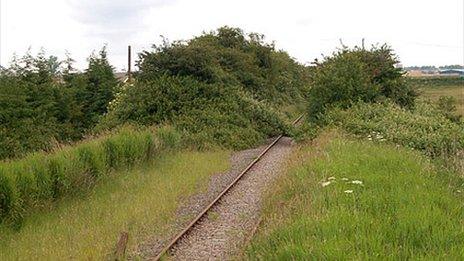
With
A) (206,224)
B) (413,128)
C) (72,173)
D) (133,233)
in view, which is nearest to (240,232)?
(206,224)

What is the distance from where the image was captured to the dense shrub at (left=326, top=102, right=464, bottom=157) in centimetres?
1833

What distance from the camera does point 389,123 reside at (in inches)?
872

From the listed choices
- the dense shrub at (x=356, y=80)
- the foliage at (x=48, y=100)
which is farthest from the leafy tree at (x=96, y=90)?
the dense shrub at (x=356, y=80)

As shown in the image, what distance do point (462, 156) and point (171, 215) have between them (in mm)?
9666

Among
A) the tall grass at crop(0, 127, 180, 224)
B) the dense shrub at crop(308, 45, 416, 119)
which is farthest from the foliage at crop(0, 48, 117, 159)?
the dense shrub at crop(308, 45, 416, 119)

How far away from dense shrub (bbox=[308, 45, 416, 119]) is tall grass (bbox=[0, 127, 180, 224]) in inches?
494

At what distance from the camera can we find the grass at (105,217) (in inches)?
402

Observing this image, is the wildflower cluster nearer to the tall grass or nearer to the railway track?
the railway track

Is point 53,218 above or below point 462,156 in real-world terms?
below

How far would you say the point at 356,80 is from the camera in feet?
97.2

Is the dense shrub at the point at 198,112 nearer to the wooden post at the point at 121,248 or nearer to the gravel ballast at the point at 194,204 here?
the gravel ballast at the point at 194,204

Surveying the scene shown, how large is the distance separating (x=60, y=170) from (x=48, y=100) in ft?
93.1

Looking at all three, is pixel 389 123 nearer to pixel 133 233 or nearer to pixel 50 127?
pixel 133 233

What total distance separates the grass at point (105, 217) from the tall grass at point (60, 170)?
11.8 inches
